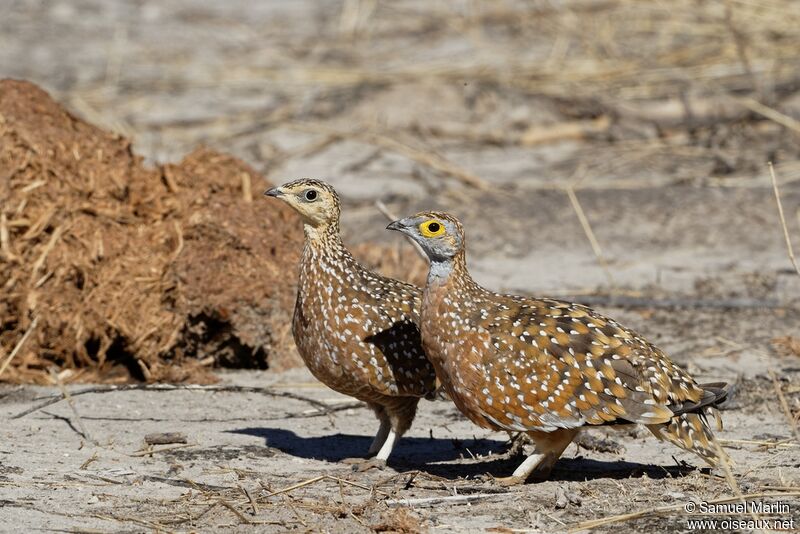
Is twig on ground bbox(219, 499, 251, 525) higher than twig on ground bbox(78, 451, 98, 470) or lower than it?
higher

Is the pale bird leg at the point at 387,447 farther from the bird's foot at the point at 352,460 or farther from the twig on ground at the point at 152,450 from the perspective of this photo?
the twig on ground at the point at 152,450

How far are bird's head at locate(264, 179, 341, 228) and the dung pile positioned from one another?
161 cm

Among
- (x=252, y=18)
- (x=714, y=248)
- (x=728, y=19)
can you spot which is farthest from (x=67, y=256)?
(x=252, y=18)

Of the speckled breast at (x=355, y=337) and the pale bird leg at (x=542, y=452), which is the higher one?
the speckled breast at (x=355, y=337)

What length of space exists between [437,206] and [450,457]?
512 cm

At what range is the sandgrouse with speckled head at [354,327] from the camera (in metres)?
6.13

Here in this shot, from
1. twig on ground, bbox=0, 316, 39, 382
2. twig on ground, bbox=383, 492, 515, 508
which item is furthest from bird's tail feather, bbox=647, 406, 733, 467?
twig on ground, bbox=0, 316, 39, 382

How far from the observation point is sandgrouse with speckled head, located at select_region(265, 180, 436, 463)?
20.1 feet

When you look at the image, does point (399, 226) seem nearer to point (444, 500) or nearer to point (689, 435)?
point (444, 500)

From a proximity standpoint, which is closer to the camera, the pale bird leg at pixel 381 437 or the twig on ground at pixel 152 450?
the twig on ground at pixel 152 450

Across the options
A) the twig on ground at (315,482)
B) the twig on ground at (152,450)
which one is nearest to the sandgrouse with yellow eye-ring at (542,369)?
the twig on ground at (315,482)

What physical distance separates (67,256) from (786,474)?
4310 millimetres

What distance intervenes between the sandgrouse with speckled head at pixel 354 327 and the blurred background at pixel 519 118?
7.20 feet

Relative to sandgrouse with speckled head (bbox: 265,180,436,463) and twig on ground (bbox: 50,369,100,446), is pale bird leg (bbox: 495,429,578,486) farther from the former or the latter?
twig on ground (bbox: 50,369,100,446)
